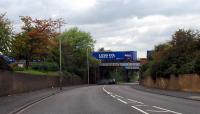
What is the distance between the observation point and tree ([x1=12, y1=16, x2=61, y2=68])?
74250 mm

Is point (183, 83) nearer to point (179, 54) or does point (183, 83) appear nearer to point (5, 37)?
point (179, 54)

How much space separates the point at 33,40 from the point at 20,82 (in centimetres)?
2772

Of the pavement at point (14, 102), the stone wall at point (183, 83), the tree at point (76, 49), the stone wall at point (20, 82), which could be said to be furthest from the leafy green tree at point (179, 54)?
the tree at point (76, 49)

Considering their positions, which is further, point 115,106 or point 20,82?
point 20,82

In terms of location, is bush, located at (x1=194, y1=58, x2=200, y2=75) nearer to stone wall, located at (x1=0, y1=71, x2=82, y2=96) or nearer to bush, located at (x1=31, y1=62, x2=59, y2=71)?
stone wall, located at (x1=0, y1=71, x2=82, y2=96)

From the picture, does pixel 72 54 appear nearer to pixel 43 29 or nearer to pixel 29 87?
pixel 43 29

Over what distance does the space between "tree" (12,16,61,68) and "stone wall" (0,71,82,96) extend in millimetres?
4655

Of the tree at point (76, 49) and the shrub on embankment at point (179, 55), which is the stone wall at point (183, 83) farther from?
the tree at point (76, 49)

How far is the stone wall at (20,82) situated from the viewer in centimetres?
4106

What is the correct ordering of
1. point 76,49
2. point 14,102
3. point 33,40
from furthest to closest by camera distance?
point 76,49, point 33,40, point 14,102

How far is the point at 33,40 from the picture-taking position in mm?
76125

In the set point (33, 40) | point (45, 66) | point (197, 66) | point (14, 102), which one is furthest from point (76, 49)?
point (14, 102)

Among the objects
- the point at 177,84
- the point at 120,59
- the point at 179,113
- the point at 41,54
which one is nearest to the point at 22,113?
the point at 179,113

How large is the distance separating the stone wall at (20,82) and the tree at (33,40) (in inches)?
183
